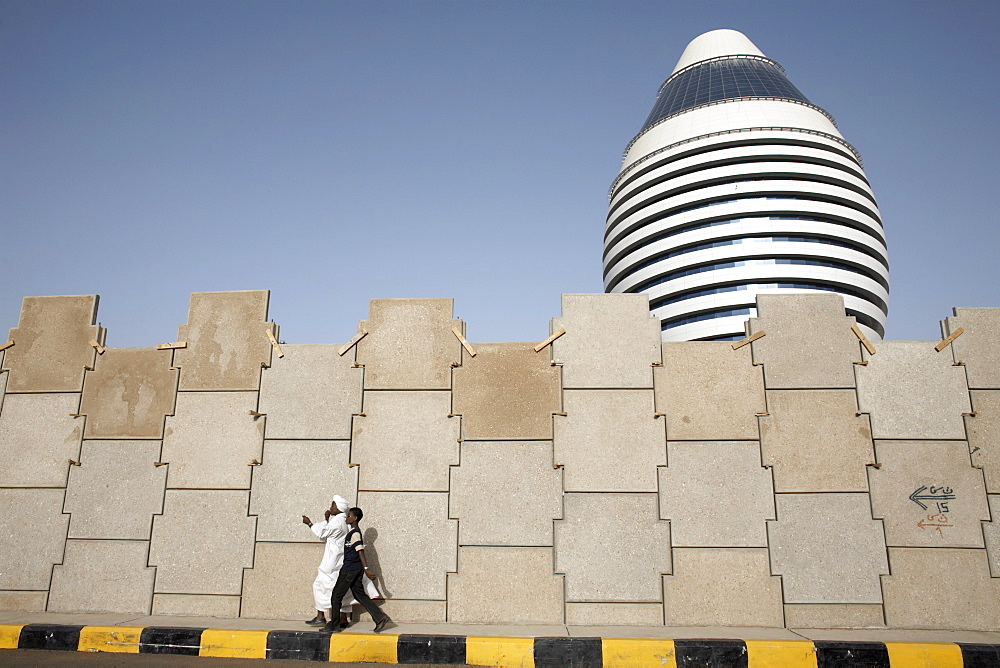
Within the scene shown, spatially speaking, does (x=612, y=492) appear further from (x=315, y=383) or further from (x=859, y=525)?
(x=315, y=383)

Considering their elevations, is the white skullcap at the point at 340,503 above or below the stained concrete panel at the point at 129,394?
below

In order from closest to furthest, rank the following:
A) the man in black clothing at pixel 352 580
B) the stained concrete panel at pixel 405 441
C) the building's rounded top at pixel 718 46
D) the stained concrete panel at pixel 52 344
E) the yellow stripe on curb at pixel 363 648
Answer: the yellow stripe on curb at pixel 363 648, the man in black clothing at pixel 352 580, the stained concrete panel at pixel 405 441, the stained concrete panel at pixel 52 344, the building's rounded top at pixel 718 46

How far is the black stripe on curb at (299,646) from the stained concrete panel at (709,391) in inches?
189

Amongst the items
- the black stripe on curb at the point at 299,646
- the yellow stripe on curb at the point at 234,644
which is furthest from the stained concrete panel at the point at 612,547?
the yellow stripe on curb at the point at 234,644

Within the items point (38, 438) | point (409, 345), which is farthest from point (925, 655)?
point (38, 438)

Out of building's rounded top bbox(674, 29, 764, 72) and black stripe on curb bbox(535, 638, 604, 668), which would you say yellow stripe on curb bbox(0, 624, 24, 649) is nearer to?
black stripe on curb bbox(535, 638, 604, 668)

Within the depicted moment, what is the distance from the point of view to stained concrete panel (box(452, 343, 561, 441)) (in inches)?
340

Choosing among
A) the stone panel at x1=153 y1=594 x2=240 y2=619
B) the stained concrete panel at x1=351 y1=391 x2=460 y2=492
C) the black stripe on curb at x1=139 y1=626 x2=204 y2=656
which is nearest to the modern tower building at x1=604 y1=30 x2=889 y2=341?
the stained concrete panel at x1=351 y1=391 x2=460 y2=492

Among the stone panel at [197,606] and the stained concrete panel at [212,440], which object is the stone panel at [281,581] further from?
the stained concrete panel at [212,440]

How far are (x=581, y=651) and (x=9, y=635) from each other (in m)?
6.31

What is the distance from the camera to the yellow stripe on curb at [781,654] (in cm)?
657

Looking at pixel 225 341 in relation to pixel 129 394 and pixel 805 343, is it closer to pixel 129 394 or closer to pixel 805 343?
pixel 129 394

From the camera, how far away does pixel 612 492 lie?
328 inches

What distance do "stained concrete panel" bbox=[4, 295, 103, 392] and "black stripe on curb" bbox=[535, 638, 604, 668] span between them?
7443 mm
